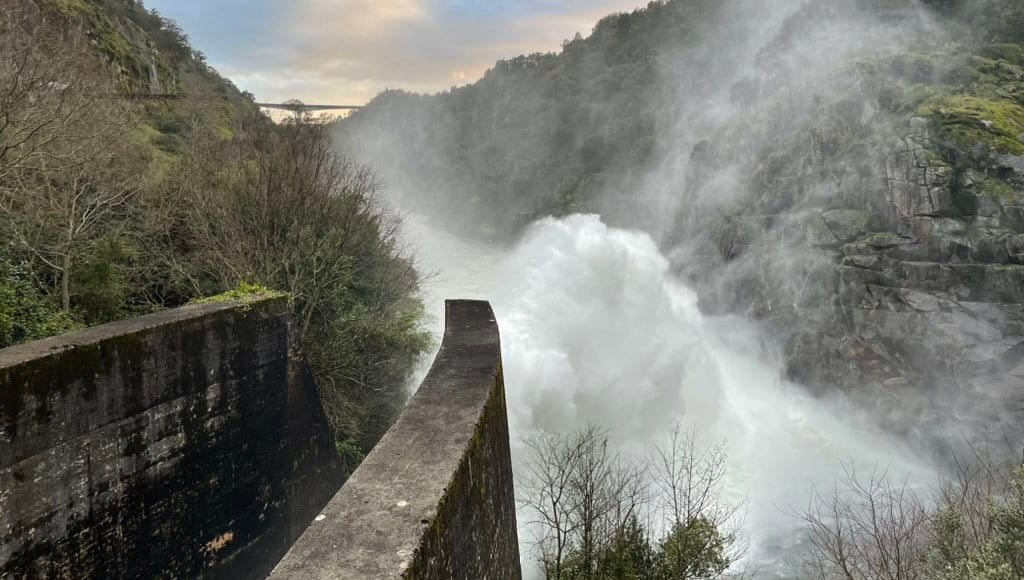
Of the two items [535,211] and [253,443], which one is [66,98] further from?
[535,211]

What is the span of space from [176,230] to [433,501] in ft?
35.3

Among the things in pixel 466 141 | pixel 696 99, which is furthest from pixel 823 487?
pixel 466 141

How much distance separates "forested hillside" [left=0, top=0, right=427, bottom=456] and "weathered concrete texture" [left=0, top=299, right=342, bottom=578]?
1356mm

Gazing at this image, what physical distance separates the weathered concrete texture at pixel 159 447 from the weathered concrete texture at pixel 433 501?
2.91 meters

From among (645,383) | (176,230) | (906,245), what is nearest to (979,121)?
(906,245)

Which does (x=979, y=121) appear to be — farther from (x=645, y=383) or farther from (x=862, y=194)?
(x=645, y=383)

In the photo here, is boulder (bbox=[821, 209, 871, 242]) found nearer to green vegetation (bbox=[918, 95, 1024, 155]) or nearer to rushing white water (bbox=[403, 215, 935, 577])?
green vegetation (bbox=[918, 95, 1024, 155])

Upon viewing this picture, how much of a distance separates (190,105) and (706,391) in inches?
906

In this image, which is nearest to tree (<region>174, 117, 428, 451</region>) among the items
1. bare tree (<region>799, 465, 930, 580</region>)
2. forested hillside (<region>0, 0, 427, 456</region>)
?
forested hillside (<region>0, 0, 427, 456</region>)

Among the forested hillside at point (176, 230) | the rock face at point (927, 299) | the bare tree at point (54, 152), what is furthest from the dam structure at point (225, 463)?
the rock face at point (927, 299)

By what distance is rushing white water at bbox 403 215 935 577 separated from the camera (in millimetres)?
17953

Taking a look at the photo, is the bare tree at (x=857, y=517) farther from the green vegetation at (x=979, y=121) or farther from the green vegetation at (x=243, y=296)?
the green vegetation at (x=979, y=121)

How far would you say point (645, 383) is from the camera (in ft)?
68.8

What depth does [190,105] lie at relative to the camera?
65.5 feet
